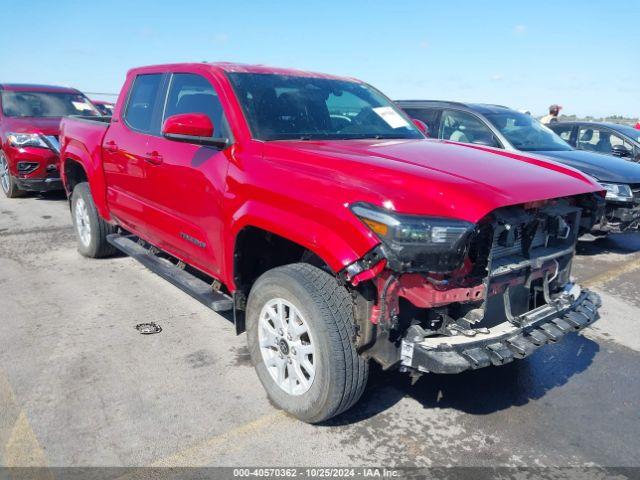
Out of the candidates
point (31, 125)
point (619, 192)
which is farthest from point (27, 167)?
point (619, 192)

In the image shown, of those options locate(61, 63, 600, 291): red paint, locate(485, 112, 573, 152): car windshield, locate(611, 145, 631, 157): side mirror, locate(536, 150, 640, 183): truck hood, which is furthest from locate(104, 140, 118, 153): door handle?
locate(611, 145, 631, 157): side mirror

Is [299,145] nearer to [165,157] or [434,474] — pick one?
[165,157]

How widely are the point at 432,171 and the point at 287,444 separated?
1603 millimetres

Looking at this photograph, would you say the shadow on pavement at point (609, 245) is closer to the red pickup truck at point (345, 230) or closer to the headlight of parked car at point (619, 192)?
the headlight of parked car at point (619, 192)

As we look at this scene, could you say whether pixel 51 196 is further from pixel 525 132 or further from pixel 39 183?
pixel 525 132

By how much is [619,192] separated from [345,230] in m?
5.30

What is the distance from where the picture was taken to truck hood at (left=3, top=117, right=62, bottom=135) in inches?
331

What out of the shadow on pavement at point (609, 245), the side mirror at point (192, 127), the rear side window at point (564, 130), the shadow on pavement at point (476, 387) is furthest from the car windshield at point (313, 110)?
the rear side window at point (564, 130)

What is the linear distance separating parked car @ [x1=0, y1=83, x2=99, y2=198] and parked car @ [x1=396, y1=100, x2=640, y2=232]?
5679 mm

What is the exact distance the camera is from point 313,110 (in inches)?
148

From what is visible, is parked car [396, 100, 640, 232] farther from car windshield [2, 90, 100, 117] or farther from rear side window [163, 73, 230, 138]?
car windshield [2, 90, 100, 117]

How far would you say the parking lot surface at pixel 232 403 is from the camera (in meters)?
2.70

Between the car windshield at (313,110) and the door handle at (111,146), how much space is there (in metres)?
1.57

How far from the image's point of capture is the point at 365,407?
314cm
